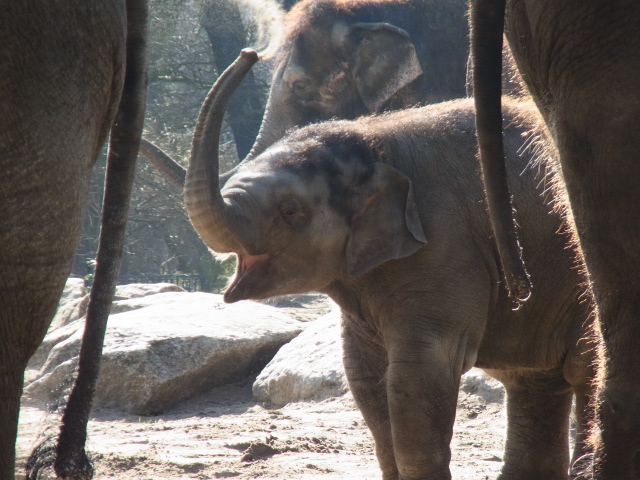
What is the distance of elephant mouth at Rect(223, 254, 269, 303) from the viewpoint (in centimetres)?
372

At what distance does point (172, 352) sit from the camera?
23.6 ft

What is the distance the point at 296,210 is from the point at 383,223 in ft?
1.23

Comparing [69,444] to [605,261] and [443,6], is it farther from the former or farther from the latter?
[443,6]

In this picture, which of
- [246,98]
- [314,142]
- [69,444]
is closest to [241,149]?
[246,98]

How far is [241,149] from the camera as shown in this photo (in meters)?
13.6

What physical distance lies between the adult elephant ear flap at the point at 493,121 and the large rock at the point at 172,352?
17.1 feet

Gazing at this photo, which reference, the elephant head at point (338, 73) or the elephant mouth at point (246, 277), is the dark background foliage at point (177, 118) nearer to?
the elephant head at point (338, 73)

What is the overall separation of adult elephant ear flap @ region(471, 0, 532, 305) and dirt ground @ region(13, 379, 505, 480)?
8.01ft

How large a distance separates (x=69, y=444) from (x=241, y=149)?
11.6m

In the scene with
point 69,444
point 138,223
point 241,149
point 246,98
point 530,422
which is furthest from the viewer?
point 138,223

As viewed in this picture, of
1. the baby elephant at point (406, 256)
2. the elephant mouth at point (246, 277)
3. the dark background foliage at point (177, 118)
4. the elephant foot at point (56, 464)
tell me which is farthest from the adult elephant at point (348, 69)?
the dark background foliage at point (177, 118)

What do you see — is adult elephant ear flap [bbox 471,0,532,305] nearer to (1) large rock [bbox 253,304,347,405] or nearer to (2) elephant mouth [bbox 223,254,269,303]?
(2) elephant mouth [bbox 223,254,269,303]

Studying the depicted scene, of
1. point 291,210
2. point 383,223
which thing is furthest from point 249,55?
point 383,223

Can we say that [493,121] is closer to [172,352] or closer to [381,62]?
[172,352]
